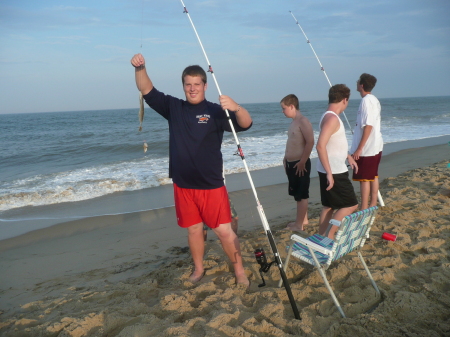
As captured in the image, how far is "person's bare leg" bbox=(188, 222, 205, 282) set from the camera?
3.25m

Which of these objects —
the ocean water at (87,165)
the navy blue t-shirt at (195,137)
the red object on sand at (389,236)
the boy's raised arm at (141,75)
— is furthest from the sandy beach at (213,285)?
the ocean water at (87,165)

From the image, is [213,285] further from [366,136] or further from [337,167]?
[366,136]

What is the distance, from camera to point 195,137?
2.97 metres

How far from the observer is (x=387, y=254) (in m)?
3.60

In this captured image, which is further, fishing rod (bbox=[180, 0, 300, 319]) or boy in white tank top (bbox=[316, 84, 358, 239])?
boy in white tank top (bbox=[316, 84, 358, 239])

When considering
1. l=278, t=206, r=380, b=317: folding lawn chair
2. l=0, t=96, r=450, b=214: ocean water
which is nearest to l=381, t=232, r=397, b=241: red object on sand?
l=278, t=206, r=380, b=317: folding lawn chair

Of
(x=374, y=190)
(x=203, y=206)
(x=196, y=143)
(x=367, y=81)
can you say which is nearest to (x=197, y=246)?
(x=203, y=206)

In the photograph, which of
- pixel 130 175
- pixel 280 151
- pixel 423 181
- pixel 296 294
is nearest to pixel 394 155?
pixel 280 151

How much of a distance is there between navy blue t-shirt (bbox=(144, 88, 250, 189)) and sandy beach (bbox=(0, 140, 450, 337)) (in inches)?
39.2

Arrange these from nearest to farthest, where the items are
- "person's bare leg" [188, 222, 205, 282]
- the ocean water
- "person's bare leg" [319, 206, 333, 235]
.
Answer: "person's bare leg" [188, 222, 205, 282] → "person's bare leg" [319, 206, 333, 235] → the ocean water

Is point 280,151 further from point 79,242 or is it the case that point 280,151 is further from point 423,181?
point 79,242

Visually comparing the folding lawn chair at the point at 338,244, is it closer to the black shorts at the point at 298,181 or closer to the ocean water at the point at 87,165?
the black shorts at the point at 298,181

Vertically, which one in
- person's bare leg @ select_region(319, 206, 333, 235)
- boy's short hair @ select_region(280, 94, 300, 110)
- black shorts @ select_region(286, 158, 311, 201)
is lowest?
person's bare leg @ select_region(319, 206, 333, 235)

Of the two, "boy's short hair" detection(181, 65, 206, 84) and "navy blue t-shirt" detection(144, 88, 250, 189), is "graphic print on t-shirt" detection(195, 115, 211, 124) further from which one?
"boy's short hair" detection(181, 65, 206, 84)
